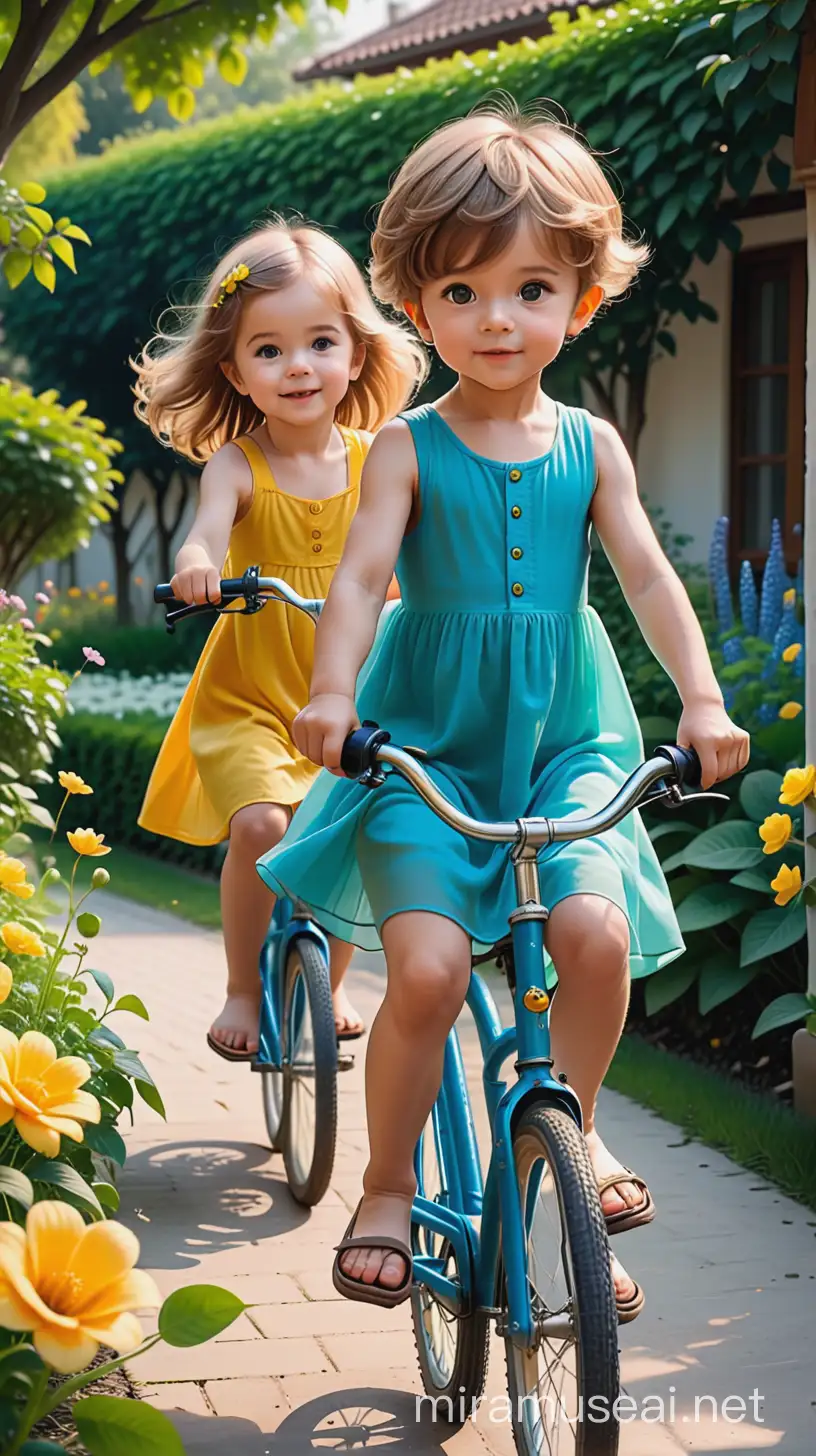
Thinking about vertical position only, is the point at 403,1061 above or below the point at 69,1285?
above

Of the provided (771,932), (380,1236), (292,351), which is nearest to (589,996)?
(380,1236)

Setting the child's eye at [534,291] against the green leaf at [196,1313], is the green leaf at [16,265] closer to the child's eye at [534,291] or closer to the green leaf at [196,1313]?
the child's eye at [534,291]

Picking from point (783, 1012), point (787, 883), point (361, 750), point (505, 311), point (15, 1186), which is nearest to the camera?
point (15, 1186)

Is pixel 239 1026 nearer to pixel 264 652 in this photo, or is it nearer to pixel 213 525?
pixel 264 652

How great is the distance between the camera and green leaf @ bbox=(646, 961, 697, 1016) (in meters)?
5.15

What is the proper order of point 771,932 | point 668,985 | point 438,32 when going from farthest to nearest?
1. point 438,32
2. point 668,985
3. point 771,932

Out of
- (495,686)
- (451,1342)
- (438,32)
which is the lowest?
(451,1342)

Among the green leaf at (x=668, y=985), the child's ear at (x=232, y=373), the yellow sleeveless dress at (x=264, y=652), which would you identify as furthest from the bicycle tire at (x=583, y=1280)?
the green leaf at (x=668, y=985)

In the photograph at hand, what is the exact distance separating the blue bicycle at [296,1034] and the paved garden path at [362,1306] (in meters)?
0.12

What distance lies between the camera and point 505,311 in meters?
2.56

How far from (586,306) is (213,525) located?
1337mm

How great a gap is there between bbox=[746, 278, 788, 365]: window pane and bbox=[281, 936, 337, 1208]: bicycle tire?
6.98 m

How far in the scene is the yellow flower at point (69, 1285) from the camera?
1.67 meters

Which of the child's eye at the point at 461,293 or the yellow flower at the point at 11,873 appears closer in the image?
the child's eye at the point at 461,293
